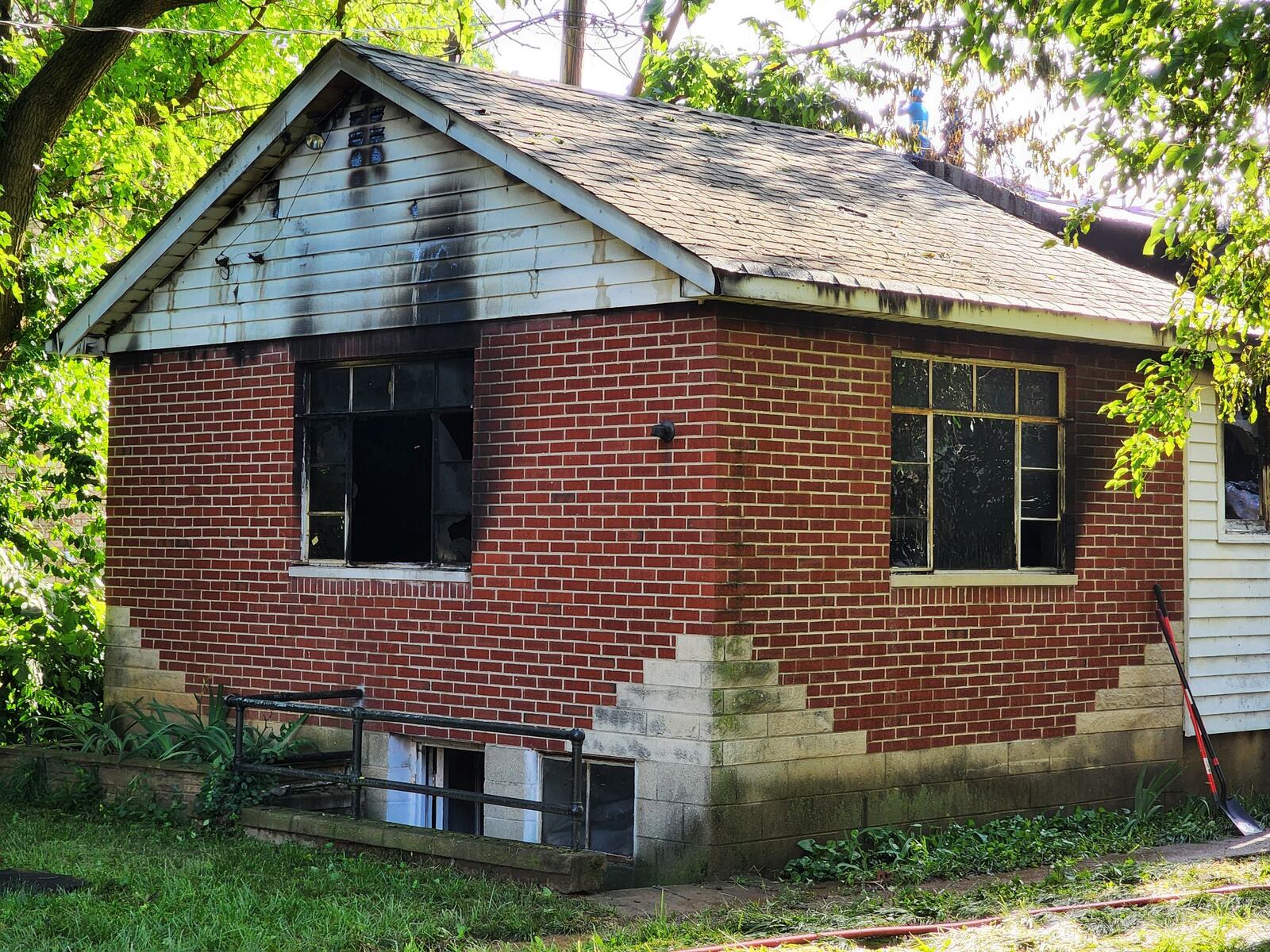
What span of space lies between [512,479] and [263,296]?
→ 9.95ft

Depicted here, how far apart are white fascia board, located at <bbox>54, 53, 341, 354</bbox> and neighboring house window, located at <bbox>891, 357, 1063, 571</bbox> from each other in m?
Result: 4.86

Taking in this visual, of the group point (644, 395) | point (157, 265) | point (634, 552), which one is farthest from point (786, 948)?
point (157, 265)

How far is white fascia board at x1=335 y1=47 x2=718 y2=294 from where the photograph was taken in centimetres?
917

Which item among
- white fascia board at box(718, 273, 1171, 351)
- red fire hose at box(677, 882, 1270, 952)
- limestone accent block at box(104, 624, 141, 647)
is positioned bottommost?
red fire hose at box(677, 882, 1270, 952)

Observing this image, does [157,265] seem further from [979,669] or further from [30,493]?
[979,669]

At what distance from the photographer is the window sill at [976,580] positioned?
10523 mm

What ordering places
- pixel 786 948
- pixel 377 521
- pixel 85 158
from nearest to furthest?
pixel 786 948
pixel 377 521
pixel 85 158

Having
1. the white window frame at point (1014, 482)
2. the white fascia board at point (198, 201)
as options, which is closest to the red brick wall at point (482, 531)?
the white fascia board at point (198, 201)

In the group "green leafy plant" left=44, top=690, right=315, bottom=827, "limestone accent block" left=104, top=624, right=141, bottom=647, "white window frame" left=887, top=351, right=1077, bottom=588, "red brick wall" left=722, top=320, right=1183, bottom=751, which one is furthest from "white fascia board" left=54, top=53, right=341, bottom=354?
"white window frame" left=887, top=351, right=1077, bottom=588

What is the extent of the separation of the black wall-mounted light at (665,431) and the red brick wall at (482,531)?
0.08 m

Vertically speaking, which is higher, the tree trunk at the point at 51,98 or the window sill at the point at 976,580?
the tree trunk at the point at 51,98

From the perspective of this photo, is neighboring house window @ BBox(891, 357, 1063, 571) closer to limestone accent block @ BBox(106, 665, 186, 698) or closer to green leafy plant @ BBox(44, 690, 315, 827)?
green leafy plant @ BBox(44, 690, 315, 827)

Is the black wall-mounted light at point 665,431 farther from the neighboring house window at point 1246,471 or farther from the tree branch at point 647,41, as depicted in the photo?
the tree branch at point 647,41

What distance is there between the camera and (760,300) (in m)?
9.34
